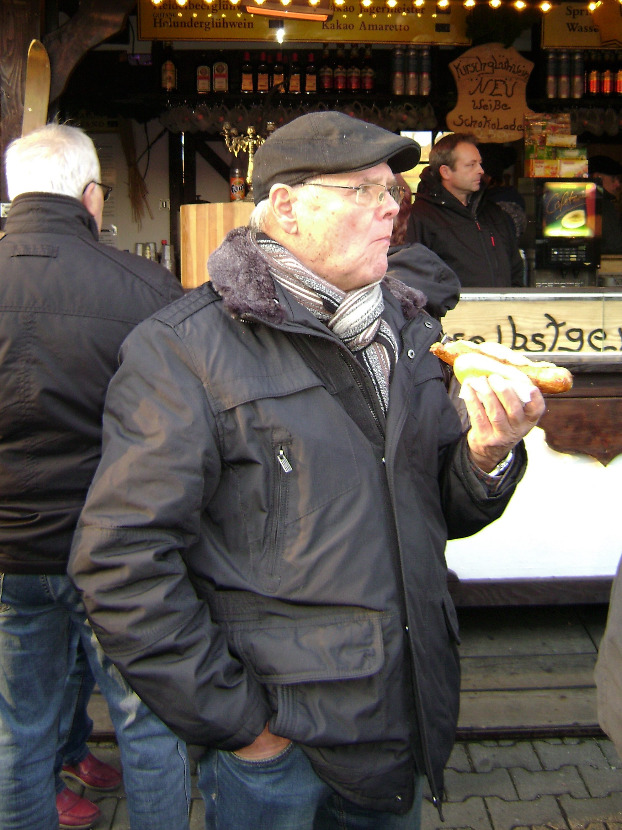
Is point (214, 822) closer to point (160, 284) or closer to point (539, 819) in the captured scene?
point (160, 284)

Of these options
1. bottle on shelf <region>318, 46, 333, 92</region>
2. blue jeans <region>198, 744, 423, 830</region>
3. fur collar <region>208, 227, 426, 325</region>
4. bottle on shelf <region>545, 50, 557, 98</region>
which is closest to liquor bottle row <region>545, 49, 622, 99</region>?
bottle on shelf <region>545, 50, 557, 98</region>

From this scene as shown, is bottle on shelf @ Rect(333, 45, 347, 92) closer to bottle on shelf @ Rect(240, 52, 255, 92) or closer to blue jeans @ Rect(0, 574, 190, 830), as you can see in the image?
bottle on shelf @ Rect(240, 52, 255, 92)

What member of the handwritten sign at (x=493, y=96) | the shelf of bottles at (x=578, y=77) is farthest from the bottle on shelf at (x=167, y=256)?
the shelf of bottles at (x=578, y=77)

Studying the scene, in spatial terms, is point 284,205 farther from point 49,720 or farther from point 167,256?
point 167,256

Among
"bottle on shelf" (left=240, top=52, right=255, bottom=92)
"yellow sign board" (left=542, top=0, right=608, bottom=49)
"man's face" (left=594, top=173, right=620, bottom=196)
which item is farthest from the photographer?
"man's face" (left=594, top=173, right=620, bottom=196)

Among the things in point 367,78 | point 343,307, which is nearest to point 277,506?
point 343,307

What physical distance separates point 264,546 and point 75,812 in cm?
183

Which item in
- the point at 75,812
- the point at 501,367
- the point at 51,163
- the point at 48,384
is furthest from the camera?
the point at 75,812

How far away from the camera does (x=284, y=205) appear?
1811mm

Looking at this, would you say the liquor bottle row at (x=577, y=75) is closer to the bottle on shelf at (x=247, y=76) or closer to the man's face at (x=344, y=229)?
the bottle on shelf at (x=247, y=76)

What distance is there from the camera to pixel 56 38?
432 centimetres

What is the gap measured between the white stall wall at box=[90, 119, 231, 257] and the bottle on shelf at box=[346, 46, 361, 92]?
4.97 ft

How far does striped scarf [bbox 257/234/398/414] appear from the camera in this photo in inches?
70.7

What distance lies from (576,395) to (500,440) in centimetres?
245
